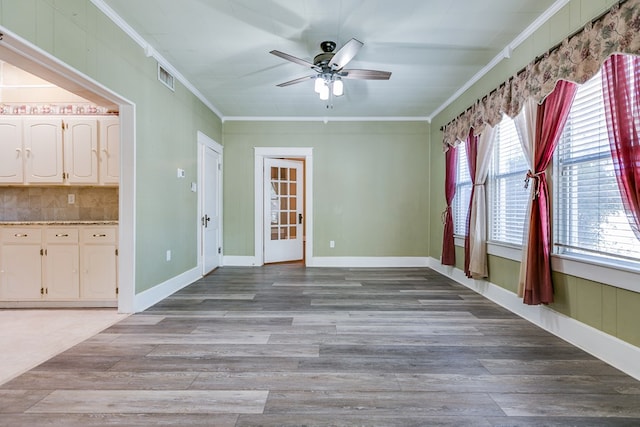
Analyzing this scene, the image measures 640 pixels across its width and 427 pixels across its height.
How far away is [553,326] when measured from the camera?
2746 millimetres

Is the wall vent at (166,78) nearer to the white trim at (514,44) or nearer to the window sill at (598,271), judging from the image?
the white trim at (514,44)

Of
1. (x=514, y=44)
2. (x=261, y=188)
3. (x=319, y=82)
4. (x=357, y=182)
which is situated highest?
(x=514, y=44)

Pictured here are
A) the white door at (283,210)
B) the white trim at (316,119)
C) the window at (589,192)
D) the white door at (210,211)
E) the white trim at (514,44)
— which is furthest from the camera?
the white door at (283,210)

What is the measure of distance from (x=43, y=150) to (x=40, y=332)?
1.94 m

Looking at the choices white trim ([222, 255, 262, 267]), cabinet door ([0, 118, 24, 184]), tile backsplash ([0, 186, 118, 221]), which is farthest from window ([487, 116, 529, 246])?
cabinet door ([0, 118, 24, 184])

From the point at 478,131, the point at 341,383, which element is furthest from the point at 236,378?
the point at 478,131

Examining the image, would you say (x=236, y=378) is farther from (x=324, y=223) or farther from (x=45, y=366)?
(x=324, y=223)

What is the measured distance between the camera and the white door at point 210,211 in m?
5.15

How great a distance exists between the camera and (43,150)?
3.52m

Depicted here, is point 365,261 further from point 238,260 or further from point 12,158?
point 12,158

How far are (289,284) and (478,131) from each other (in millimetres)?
3143

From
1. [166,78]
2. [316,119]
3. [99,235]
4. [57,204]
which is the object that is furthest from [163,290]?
[316,119]

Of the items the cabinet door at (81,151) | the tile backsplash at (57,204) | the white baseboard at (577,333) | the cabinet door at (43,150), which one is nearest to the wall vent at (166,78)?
the cabinet door at (81,151)

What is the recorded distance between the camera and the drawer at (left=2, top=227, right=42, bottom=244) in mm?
3369
